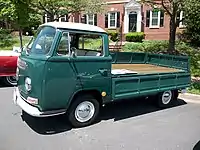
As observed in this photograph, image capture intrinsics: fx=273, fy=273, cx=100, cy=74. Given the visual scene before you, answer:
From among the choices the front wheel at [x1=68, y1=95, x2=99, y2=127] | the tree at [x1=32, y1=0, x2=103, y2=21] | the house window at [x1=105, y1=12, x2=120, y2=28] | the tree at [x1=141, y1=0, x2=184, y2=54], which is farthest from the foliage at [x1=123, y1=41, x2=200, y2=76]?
the front wheel at [x1=68, y1=95, x2=99, y2=127]

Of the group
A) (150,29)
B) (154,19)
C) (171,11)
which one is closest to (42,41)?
(171,11)

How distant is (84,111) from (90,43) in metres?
1.78

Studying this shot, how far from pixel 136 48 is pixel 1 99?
44.6 ft

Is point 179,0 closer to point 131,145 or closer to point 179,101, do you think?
point 179,101

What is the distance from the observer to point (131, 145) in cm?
514

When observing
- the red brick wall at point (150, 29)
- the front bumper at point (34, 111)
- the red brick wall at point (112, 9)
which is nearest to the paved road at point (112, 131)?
the front bumper at point (34, 111)

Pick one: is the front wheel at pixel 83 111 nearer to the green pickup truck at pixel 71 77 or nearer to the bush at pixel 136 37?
the green pickup truck at pixel 71 77

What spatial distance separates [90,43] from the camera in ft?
22.3

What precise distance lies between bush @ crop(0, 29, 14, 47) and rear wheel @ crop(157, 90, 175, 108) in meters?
18.3

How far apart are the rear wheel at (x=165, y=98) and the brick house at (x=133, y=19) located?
59.0 ft

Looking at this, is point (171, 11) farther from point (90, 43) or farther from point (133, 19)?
point (133, 19)

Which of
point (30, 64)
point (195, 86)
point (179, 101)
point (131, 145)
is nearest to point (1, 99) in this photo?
point (30, 64)

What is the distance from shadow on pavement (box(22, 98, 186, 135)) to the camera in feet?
19.2

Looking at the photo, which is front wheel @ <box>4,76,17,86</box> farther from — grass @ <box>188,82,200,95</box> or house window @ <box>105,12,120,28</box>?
house window @ <box>105,12,120,28</box>
